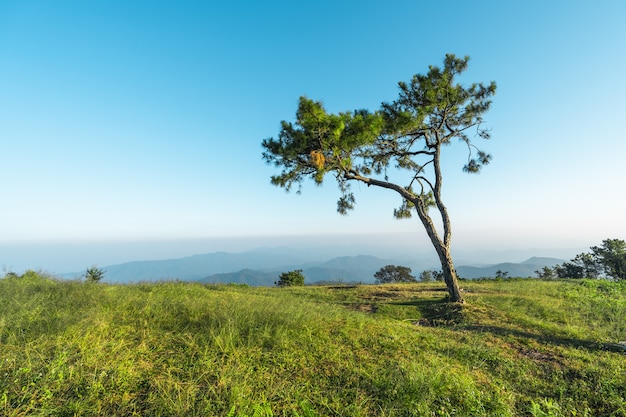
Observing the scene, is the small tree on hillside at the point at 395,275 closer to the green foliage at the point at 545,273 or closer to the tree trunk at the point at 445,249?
the green foliage at the point at 545,273

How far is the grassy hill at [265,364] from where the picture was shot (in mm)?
3016

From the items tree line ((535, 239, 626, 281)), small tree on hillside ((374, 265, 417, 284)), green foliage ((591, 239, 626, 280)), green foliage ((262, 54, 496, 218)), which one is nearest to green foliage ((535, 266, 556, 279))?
tree line ((535, 239, 626, 281))

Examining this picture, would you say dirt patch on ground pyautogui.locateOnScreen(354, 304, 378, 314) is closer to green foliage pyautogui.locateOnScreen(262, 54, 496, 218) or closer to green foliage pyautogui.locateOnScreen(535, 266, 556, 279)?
green foliage pyautogui.locateOnScreen(262, 54, 496, 218)

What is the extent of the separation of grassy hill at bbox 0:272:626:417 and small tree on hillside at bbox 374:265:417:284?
37849 mm

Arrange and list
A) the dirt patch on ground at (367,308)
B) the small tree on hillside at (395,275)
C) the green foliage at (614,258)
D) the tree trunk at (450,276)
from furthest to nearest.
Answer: the small tree on hillside at (395,275)
the green foliage at (614,258)
the tree trunk at (450,276)
the dirt patch on ground at (367,308)

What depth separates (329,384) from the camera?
367 cm

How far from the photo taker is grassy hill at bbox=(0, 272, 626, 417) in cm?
302

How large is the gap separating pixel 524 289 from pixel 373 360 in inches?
589

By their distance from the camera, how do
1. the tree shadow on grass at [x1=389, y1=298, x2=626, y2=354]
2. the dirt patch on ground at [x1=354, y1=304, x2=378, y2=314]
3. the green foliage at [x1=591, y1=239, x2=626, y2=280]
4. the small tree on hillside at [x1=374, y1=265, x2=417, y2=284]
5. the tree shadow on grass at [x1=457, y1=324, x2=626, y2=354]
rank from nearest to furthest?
the tree shadow on grass at [x1=457, y1=324, x2=626, y2=354], the tree shadow on grass at [x1=389, y1=298, x2=626, y2=354], the dirt patch on ground at [x1=354, y1=304, x2=378, y2=314], the green foliage at [x1=591, y1=239, x2=626, y2=280], the small tree on hillside at [x1=374, y1=265, x2=417, y2=284]

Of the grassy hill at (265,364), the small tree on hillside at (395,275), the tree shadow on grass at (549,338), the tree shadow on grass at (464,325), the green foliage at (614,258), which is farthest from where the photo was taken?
the small tree on hillside at (395,275)

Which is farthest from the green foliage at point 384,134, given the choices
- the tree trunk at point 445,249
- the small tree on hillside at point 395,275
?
the small tree on hillside at point 395,275

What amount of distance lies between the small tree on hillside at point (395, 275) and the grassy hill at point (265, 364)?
37.8 metres

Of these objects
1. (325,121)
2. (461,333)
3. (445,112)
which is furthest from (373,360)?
(445,112)

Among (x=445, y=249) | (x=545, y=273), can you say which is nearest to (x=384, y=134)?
(x=445, y=249)
